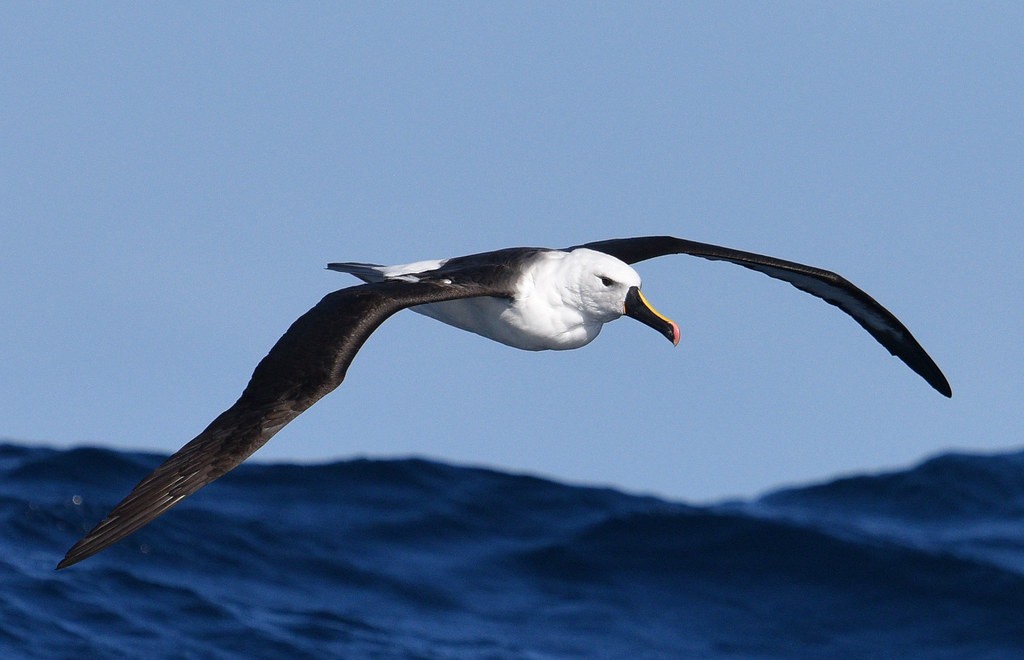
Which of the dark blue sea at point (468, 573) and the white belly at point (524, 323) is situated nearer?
the white belly at point (524, 323)

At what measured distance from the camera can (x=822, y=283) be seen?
12.5 m

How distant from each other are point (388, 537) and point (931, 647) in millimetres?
7590

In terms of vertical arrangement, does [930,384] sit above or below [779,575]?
above

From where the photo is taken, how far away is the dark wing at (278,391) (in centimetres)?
816

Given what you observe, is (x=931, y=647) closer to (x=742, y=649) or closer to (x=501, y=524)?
(x=742, y=649)

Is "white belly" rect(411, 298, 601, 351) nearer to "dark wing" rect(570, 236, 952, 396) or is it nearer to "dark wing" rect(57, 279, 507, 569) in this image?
"dark wing" rect(57, 279, 507, 569)

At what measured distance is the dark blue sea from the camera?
16.1 m

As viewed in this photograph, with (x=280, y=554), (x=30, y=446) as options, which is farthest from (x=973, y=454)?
(x=30, y=446)

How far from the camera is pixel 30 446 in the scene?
20203 mm

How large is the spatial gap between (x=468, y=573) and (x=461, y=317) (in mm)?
9057

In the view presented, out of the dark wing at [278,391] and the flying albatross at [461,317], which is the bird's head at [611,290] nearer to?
the flying albatross at [461,317]

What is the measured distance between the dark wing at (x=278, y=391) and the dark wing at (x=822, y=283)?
8.15 ft

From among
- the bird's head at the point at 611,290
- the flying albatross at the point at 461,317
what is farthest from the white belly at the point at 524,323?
the bird's head at the point at 611,290

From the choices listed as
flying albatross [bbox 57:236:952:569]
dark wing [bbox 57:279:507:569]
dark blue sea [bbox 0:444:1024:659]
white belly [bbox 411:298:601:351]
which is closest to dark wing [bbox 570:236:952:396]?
flying albatross [bbox 57:236:952:569]
